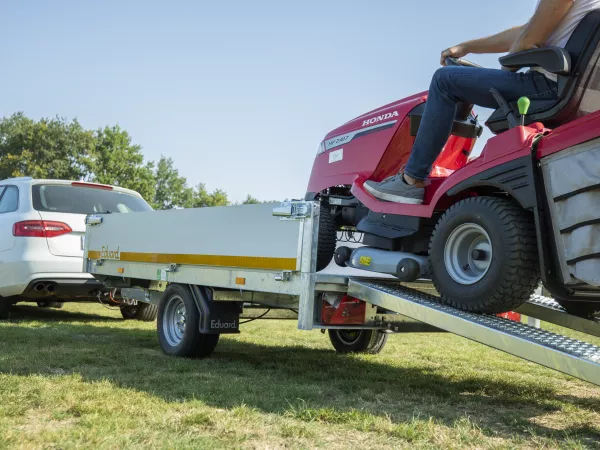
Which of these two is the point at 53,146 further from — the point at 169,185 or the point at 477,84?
the point at 477,84

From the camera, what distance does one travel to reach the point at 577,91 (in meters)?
3.19

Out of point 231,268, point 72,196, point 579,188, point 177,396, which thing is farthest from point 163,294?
point 579,188

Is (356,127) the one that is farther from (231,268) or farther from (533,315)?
(533,315)

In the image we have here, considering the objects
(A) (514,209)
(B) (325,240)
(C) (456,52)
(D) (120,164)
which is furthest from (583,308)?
(D) (120,164)

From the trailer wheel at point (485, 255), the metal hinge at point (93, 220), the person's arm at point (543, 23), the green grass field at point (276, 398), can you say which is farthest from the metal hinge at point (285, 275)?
the metal hinge at point (93, 220)

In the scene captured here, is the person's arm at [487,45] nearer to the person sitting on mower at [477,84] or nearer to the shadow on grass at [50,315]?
the person sitting on mower at [477,84]

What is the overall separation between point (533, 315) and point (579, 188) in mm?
1592

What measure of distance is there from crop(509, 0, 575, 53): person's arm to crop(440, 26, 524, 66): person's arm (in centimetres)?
72

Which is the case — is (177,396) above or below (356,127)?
below

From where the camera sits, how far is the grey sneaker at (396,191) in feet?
12.7

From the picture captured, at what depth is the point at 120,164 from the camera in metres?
43.2

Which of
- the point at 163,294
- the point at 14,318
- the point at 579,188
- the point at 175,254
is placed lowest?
the point at 14,318

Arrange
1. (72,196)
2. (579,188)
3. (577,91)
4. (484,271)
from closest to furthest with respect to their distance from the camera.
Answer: (579,188)
(577,91)
(484,271)
(72,196)

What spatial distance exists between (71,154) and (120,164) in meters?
4.24
